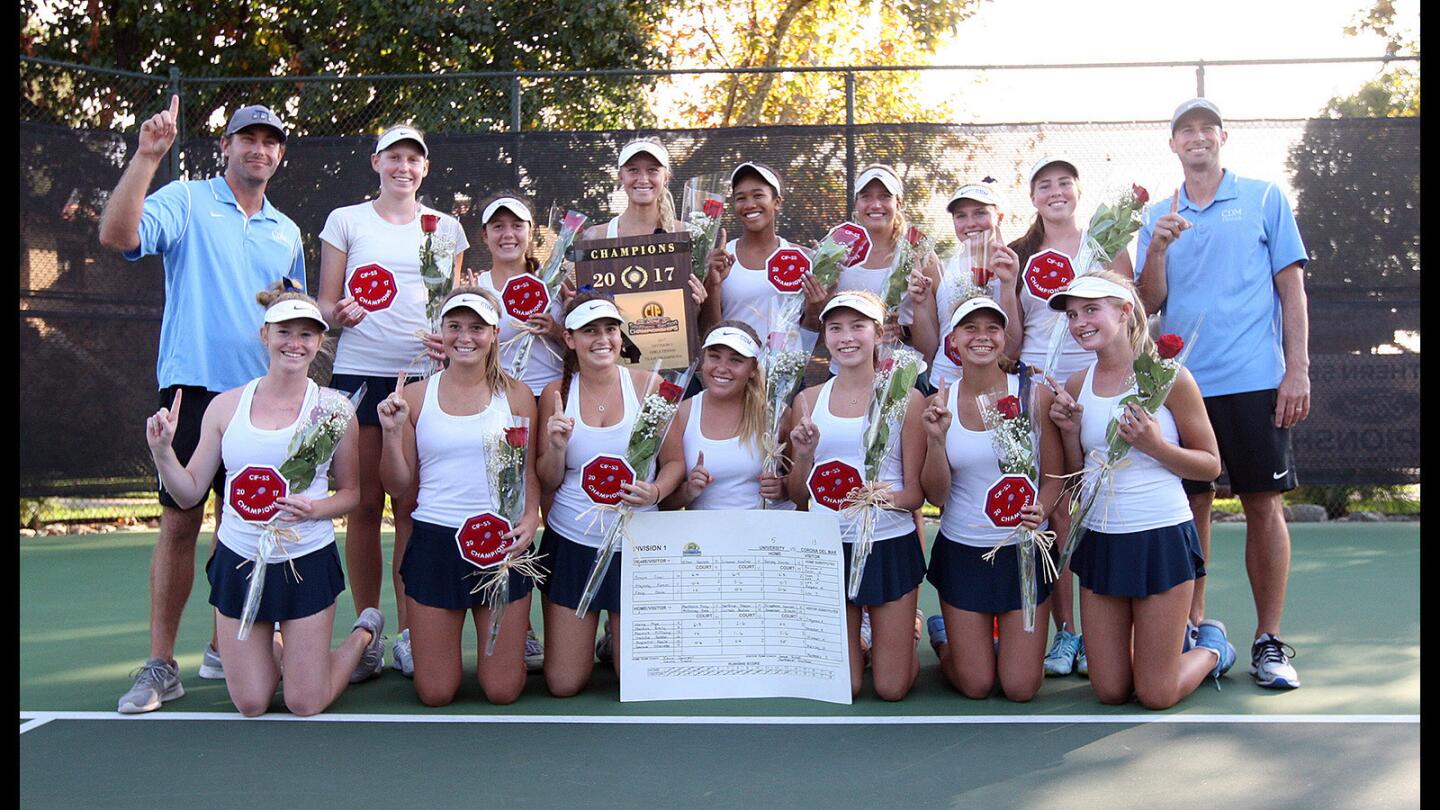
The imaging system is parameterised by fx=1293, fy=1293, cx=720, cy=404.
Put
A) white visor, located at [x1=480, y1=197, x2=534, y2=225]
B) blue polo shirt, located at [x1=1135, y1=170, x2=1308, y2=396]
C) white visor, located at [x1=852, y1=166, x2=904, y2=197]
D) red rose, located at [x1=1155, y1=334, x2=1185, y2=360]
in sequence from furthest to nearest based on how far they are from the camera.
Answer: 1. white visor, located at [x1=852, y1=166, x2=904, y2=197]
2. white visor, located at [x1=480, y1=197, x2=534, y2=225]
3. blue polo shirt, located at [x1=1135, y1=170, x2=1308, y2=396]
4. red rose, located at [x1=1155, y1=334, x2=1185, y2=360]

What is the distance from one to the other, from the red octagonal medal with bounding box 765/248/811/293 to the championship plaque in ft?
1.07

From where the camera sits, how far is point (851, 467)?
4.25 metres

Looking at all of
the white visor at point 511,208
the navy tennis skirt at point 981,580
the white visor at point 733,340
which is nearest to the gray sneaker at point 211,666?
the white visor at point 511,208

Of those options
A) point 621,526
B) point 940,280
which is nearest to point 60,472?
point 621,526

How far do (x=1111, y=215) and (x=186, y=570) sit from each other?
343cm

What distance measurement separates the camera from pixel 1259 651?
446 centimetres

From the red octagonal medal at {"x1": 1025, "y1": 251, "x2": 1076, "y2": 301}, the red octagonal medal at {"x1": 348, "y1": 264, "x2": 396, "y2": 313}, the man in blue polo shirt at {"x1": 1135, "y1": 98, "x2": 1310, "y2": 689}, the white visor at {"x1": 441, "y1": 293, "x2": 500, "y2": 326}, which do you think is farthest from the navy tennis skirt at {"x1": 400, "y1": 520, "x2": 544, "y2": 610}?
the man in blue polo shirt at {"x1": 1135, "y1": 98, "x2": 1310, "y2": 689}

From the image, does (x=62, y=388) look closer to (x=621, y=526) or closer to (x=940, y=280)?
(x=621, y=526)

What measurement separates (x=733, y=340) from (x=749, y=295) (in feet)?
1.98

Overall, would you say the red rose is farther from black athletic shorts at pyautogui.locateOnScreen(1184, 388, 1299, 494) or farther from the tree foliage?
the tree foliage

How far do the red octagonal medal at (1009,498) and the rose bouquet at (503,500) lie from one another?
4.93 ft

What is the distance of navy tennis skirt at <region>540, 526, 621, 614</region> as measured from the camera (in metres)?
4.37

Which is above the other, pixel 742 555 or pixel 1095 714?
pixel 742 555

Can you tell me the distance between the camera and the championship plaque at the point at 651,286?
468cm
